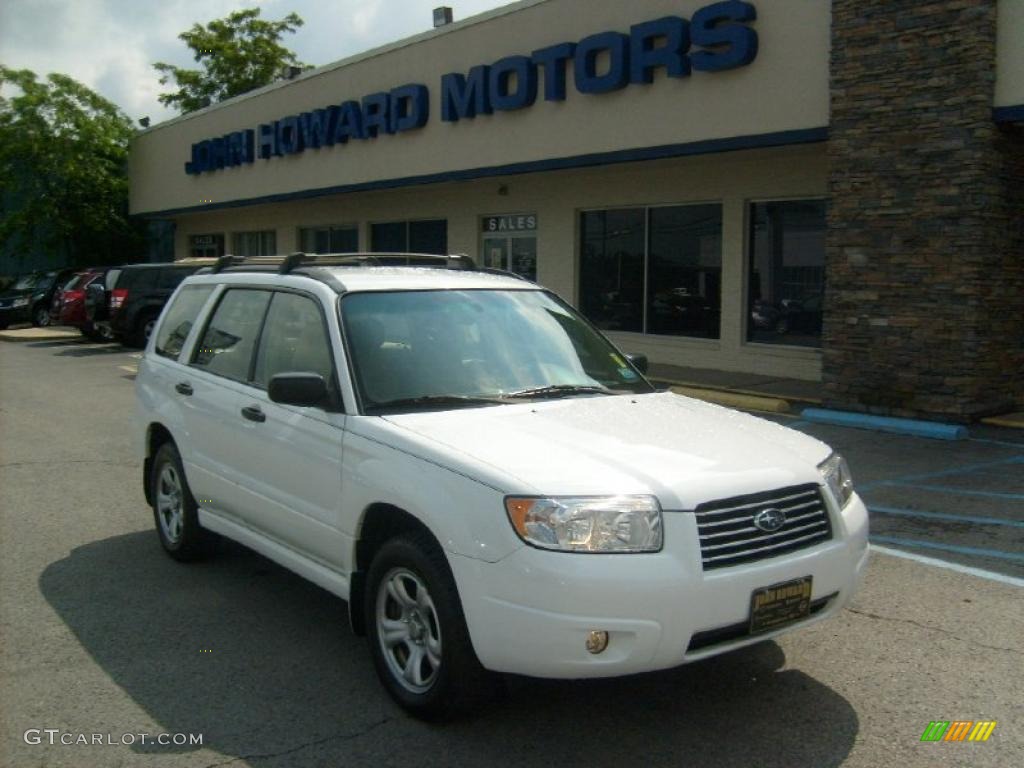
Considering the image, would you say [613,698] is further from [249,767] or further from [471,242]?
[471,242]

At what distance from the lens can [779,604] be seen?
389 cm

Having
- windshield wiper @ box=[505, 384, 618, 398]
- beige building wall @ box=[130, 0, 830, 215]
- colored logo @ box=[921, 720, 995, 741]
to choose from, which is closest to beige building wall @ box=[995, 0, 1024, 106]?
beige building wall @ box=[130, 0, 830, 215]

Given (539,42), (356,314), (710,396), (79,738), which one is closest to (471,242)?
(539,42)

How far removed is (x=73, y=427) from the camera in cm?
1188

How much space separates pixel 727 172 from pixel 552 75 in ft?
10.9

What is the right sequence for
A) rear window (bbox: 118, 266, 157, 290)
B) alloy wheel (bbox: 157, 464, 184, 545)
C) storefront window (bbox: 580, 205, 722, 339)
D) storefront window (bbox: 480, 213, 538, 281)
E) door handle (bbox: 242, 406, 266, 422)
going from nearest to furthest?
door handle (bbox: 242, 406, 266, 422)
alloy wheel (bbox: 157, 464, 184, 545)
storefront window (bbox: 580, 205, 722, 339)
storefront window (bbox: 480, 213, 538, 281)
rear window (bbox: 118, 266, 157, 290)

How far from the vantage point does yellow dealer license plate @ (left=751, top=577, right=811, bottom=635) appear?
3.81 meters

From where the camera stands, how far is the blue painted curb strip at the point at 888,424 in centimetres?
1077

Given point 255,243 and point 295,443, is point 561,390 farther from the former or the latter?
point 255,243

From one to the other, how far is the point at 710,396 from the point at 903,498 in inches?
206

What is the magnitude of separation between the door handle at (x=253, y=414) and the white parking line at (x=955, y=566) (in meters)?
3.84

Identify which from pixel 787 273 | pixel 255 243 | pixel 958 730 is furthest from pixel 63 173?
pixel 958 730

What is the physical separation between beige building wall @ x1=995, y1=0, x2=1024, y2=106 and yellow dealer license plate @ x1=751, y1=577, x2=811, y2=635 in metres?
8.65

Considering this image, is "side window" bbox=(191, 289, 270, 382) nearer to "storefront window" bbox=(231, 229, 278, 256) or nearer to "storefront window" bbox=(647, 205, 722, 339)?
"storefront window" bbox=(647, 205, 722, 339)
